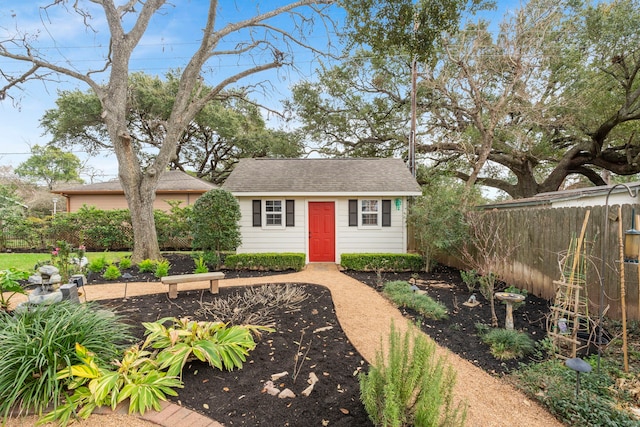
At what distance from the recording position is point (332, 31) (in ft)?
27.4

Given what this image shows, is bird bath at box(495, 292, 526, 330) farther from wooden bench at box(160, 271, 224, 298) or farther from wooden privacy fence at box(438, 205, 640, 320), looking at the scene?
wooden bench at box(160, 271, 224, 298)

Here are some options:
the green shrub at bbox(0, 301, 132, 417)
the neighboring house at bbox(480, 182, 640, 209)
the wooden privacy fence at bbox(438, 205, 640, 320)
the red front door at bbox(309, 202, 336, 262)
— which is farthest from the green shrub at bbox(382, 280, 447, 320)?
the green shrub at bbox(0, 301, 132, 417)

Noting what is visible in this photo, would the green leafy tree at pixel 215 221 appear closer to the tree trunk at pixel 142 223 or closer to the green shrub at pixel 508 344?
the tree trunk at pixel 142 223

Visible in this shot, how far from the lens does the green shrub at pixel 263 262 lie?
29.1ft

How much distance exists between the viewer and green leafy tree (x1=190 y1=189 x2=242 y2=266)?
8594mm

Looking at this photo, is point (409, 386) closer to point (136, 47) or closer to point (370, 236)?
point (370, 236)

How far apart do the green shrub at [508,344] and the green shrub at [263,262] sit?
5.95 metres

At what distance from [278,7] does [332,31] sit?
2.50 meters

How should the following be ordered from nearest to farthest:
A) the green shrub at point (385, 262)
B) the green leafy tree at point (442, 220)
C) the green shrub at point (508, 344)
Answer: the green shrub at point (508, 344), the green leafy tree at point (442, 220), the green shrub at point (385, 262)

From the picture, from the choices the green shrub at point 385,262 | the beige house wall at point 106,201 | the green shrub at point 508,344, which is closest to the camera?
the green shrub at point 508,344

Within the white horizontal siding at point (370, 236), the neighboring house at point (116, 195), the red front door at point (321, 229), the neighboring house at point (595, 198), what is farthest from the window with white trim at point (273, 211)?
the neighboring house at point (595, 198)

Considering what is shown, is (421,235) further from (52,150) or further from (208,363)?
(52,150)

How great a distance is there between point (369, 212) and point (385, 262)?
2143 mm

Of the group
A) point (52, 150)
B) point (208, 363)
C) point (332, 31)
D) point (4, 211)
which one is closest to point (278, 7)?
point (332, 31)
